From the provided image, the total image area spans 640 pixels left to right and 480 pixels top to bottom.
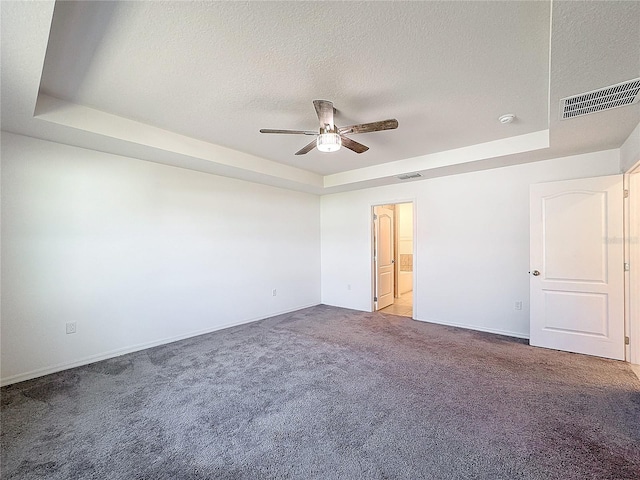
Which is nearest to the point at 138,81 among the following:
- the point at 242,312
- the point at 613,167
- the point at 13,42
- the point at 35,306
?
the point at 13,42

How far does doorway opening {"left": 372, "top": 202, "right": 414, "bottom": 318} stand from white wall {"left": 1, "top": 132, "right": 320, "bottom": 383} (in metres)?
2.16

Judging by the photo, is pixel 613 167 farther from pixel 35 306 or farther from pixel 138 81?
pixel 35 306

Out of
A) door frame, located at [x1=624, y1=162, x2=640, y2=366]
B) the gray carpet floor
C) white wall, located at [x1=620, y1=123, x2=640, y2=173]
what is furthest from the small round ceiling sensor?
the gray carpet floor

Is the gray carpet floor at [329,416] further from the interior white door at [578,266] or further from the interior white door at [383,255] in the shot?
the interior white door at [383,255]

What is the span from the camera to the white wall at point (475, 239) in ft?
12.8

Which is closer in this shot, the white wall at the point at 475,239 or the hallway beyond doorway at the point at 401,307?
the white wall at the point at 475,239

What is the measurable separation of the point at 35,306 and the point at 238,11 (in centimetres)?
343

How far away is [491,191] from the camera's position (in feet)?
13.6

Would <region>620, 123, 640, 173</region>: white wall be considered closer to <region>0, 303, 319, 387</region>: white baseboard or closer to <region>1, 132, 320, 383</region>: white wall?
<region>1, 132, 320, 383</region>: white wall

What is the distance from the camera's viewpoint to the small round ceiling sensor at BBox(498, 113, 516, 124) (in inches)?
111

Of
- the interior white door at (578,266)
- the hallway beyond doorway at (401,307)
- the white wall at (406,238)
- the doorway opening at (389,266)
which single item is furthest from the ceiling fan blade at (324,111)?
the white wall at (406,238)

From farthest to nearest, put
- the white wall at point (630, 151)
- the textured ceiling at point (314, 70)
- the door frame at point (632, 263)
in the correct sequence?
the door frame at point (632, 263) < the white wall at point (630, 151) < the textured ceiling at point (314, 70)

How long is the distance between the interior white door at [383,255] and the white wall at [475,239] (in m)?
0.23

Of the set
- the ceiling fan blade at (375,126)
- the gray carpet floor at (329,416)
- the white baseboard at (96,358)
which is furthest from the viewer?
the white baseboard at (96,358)
